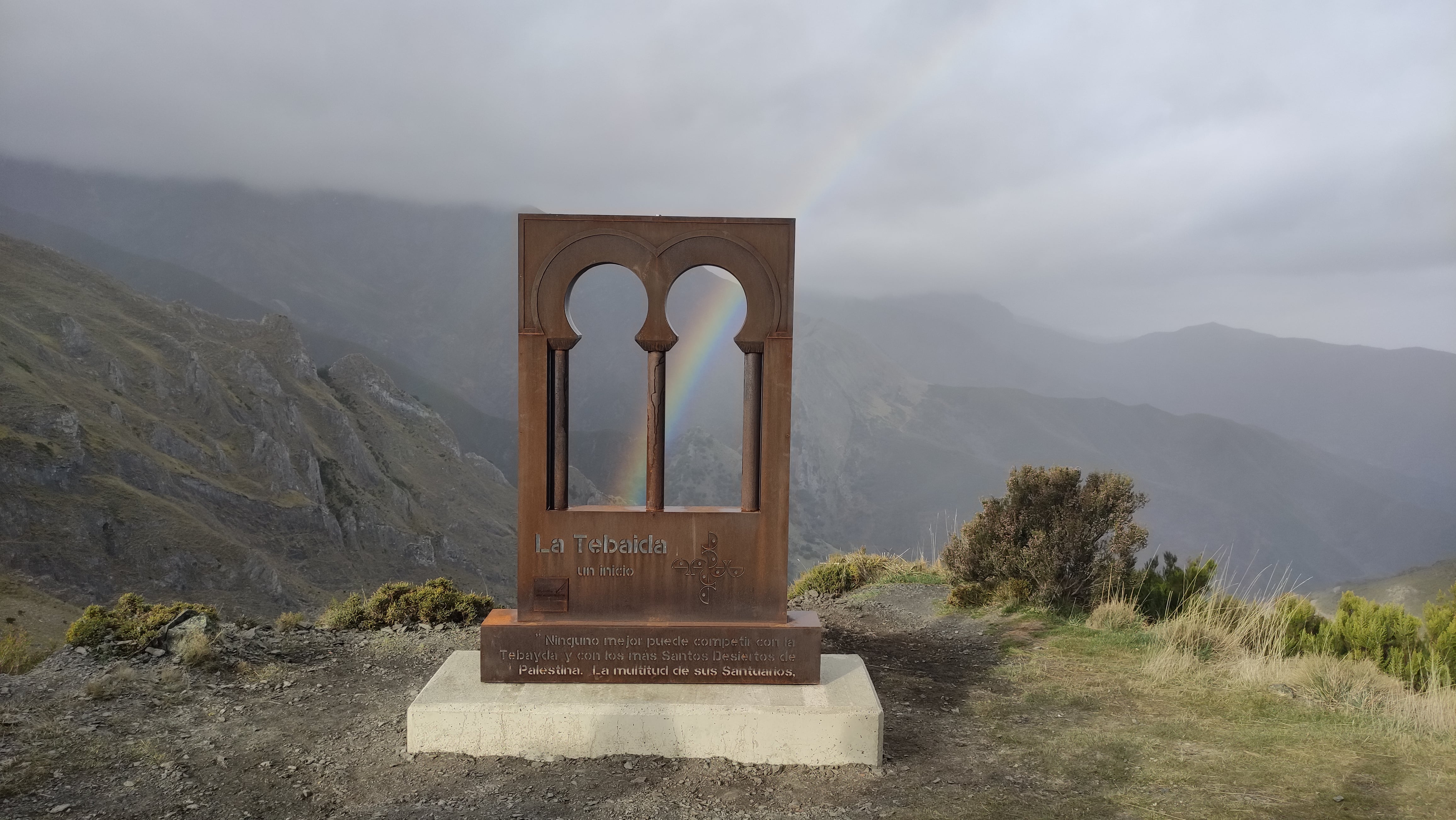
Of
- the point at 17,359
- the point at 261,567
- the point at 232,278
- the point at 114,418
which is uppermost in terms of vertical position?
the point at 232,278

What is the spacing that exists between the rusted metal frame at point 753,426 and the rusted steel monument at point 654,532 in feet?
0.05

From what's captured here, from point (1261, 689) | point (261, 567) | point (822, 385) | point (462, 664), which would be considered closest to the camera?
point (462, 664)

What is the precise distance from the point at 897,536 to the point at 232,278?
Result: 95414mm

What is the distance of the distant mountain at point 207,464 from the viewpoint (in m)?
35.2

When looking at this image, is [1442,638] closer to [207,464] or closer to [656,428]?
[656,428]

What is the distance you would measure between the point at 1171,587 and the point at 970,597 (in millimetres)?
2246

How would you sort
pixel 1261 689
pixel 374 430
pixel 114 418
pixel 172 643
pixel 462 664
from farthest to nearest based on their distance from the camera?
pixel 374 430 < pixel 114 418 < pixel 172 643 < pixel 1261 689 < pixel 462 664

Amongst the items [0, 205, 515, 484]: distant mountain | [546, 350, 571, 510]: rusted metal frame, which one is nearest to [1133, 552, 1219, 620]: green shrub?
[546, 350, 571, 510]: rusted metal frame

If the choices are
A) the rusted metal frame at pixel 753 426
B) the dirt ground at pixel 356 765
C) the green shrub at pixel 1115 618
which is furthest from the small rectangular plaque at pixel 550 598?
the green shrub at pixel 1115 618

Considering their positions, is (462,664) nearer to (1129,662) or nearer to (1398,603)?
(1129,662)

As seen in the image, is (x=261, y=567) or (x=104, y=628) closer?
(x=104, y=628)

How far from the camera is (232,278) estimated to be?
381 feet

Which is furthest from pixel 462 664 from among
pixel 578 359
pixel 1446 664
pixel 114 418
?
pixel 578 359

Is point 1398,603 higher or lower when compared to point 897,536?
higher
